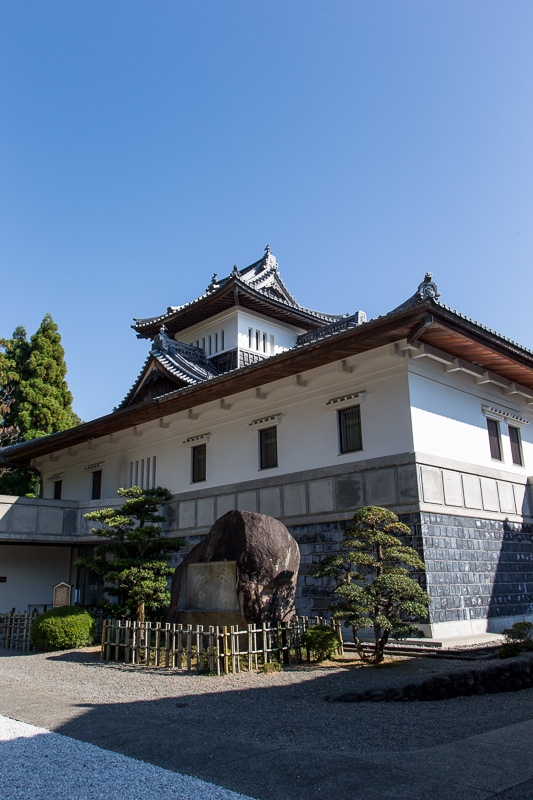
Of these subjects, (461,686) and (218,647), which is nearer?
(461,686)

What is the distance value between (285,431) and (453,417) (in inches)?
181

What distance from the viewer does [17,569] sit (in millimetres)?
23406

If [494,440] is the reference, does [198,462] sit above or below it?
above

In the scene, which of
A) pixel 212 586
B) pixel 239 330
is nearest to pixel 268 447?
pixel 212 586

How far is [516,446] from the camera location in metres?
18.3

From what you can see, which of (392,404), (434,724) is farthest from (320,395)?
(434,724)

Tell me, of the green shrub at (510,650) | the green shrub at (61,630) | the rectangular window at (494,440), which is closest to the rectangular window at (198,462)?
the green shrub at (61,630)

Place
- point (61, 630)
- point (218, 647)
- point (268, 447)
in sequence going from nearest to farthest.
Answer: point (218, 647), point (61, 630), point (268, 447)

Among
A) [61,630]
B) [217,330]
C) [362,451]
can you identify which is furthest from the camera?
[217,330]

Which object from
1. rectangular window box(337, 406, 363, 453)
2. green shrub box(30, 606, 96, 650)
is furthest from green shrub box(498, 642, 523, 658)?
green shrub box(30, 606, 96, 650)

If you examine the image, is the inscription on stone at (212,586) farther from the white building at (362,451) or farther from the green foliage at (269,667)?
the white building at (362,451)

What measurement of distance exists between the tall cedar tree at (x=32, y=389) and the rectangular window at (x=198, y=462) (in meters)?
11.7

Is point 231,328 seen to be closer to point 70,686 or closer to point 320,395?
point 320,395

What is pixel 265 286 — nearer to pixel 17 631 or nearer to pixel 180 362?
pixel 180 362
